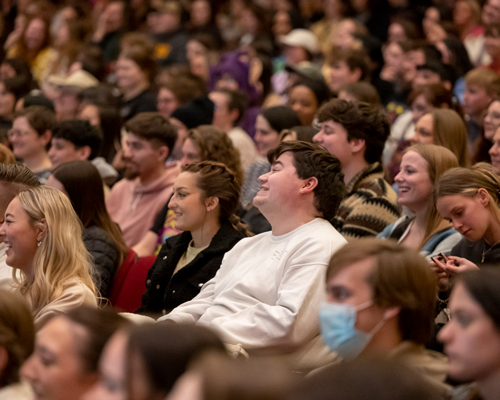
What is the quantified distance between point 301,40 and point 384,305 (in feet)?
21.8

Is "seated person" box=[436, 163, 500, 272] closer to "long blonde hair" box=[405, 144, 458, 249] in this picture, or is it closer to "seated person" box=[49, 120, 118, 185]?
"long blonde hair" box=[405, 144, 458, 249]

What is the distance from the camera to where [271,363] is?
1556 mm

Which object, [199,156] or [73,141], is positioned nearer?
[199,156]

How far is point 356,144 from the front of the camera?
14.0ft

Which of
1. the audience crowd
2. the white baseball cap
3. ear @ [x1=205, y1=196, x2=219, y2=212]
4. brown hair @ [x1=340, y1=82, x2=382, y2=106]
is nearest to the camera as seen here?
the audience crowd

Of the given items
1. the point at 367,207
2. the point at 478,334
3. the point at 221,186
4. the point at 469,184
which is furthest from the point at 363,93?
the point at 478,334

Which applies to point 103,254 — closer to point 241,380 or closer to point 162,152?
point 162,152

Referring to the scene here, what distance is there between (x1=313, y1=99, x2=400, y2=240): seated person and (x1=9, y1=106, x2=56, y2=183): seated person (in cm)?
243

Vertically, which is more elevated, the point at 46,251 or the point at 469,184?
the point at 469,184

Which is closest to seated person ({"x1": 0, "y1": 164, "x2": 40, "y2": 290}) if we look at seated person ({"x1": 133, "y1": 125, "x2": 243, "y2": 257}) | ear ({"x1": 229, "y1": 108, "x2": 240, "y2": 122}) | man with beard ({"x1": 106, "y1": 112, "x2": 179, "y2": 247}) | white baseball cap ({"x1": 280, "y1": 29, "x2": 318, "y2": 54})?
seated person ({"x1": 133, "y1": 125, "x2": 243, "y2": 257})

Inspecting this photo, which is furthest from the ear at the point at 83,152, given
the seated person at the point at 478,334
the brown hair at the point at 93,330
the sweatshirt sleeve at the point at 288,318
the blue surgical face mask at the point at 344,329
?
the seated person at the point at 478,334

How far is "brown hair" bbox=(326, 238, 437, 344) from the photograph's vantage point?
6.97ft

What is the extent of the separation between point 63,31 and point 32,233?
7.00 meters

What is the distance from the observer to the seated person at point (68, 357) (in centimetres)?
197
